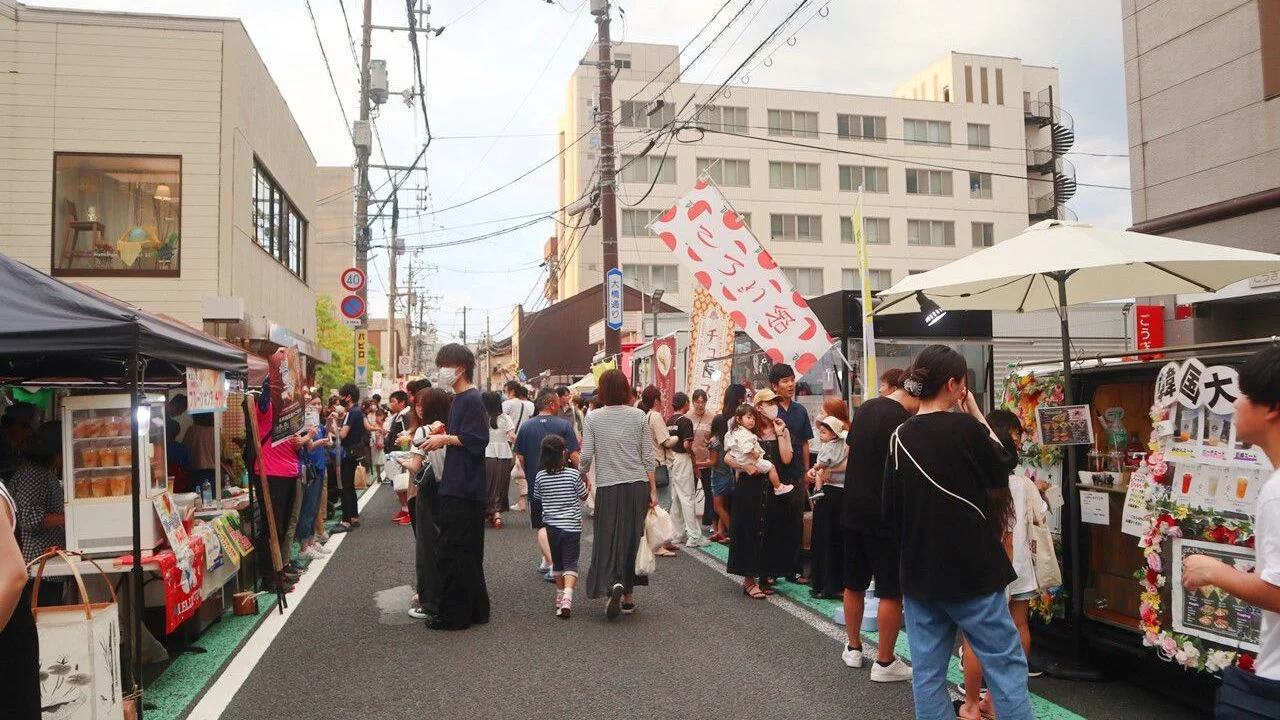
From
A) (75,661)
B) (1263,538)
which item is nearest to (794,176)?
(75,661)

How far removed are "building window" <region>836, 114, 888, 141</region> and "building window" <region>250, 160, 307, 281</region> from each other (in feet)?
107

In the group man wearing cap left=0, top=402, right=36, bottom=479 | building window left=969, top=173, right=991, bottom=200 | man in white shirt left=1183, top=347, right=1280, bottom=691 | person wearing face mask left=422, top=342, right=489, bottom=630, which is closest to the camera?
man in white shirt left=1183, top=347, right=1280, bottom=691

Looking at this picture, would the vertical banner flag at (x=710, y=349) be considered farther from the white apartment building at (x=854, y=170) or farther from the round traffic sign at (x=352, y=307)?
the white apartment building at (x=854, y=170)

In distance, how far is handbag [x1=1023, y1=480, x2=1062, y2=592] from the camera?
515 centimetres

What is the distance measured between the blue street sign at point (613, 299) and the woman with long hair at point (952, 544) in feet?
48.5

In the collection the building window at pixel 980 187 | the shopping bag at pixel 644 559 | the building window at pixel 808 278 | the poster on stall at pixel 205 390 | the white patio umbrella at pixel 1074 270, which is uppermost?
the building window at pixel 980 187

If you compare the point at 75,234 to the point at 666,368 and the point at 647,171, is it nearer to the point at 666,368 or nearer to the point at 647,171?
the point at 666,368

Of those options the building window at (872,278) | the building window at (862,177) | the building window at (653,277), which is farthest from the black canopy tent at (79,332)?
the building window at (862,177)

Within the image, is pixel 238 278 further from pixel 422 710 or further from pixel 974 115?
pixel 974 115

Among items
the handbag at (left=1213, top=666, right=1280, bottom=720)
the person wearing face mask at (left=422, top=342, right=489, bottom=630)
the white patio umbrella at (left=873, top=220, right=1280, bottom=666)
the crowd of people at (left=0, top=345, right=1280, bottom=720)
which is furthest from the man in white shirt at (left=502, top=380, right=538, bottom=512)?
the handbag at (left=1213, top=666, right=1280, bottom=720)

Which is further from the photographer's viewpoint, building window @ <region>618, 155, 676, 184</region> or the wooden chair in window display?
building window @ <region>618, 155, 676, 184</region>

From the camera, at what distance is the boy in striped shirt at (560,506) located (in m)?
7.26

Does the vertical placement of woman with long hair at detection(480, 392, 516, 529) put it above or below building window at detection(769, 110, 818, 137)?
below

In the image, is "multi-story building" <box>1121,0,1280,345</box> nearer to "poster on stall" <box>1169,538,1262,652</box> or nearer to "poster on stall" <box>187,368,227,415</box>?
"poster on stall" <box>1169,538,1262,652</box>
